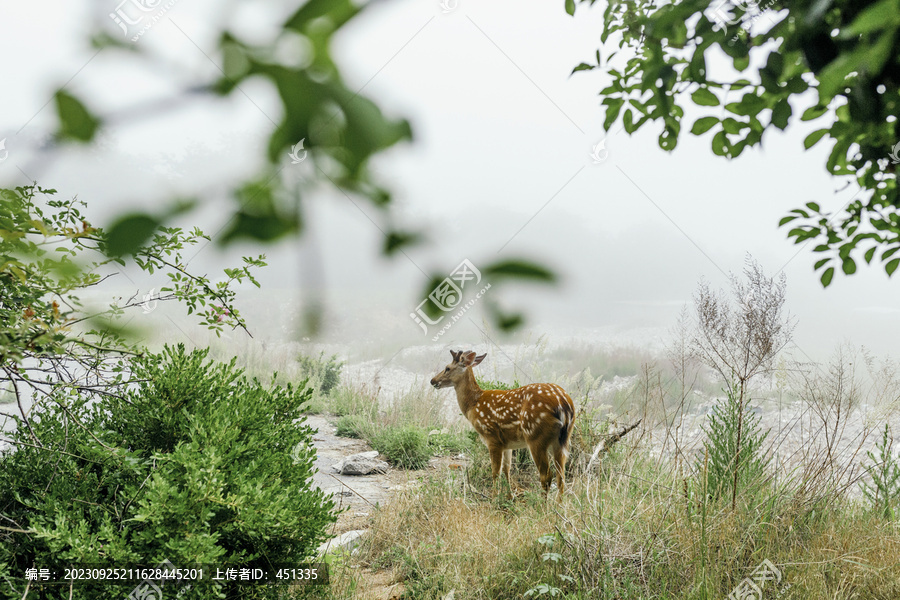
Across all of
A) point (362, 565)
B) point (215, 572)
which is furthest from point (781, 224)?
point (362, 565)

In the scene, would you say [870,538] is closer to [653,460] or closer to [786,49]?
[653,460]

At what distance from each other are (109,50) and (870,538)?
3348 millimetres

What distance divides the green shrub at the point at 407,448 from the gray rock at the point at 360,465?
0.51 ft

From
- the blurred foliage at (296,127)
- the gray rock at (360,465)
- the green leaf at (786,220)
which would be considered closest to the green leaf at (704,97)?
the green leaf at (786,220)

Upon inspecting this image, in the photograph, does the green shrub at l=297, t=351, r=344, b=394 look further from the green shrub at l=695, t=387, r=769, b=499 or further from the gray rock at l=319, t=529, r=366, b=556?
the green shrub at l=695, t=387, r=769, b=499

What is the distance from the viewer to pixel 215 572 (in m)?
1.70

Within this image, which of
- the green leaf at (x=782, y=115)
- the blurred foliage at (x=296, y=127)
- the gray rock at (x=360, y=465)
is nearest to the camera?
the blurred foliage at (x=296, y=127)

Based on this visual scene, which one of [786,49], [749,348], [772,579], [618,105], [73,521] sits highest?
[618,105]

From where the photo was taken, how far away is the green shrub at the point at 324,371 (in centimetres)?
721

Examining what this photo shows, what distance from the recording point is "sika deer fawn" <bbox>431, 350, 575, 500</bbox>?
3234 millimetres

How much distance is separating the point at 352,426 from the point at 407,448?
3.97 ft

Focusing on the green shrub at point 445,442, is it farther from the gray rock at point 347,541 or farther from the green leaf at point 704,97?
the green leaf at point 704,97

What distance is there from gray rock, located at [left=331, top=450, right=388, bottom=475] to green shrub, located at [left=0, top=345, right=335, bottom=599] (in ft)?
8.00

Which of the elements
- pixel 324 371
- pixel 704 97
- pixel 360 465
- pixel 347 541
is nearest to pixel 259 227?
pixel 704 97
